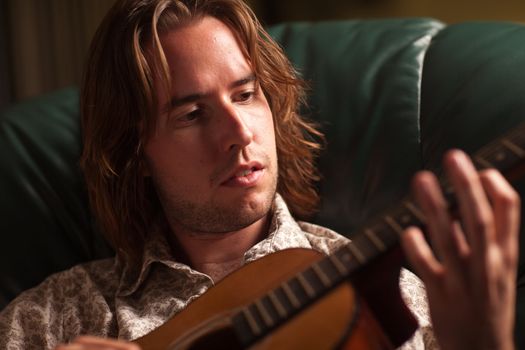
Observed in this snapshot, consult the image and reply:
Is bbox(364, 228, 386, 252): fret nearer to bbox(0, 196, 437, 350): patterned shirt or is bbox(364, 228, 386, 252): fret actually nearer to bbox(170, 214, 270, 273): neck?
bbox(0, 196, 437, 350): patterned shirt

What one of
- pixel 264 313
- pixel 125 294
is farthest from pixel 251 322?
pixel 125 294

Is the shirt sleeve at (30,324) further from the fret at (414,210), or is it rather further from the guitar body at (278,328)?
the fret at (414,210)

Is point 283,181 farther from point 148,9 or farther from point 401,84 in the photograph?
point 148,9

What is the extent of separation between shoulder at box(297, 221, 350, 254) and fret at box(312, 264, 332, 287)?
1.52ft

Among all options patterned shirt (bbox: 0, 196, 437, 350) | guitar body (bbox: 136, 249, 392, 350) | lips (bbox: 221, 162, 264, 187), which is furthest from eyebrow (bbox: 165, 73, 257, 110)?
guitar body (bbox: 136, 249, 392, 350)

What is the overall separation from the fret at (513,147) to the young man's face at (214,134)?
52cm

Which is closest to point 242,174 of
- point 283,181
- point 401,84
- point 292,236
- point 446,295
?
point 292,236

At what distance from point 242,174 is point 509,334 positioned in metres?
0.57

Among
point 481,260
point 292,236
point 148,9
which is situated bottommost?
point 292,236

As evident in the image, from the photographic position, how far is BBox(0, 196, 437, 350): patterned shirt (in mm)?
1236

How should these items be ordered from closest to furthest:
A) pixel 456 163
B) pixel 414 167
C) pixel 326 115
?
pixel 456 163 → pixel 414 167 → pixel 326 115

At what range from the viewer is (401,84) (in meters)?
1.38

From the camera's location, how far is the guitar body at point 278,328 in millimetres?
776

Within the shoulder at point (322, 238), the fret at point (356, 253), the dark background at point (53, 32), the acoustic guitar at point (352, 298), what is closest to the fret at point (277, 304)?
the acoustic guitar at point (352, 298)
